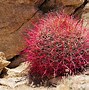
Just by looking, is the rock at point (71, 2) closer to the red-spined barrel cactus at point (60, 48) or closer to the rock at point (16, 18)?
the rock at point (16, 18)

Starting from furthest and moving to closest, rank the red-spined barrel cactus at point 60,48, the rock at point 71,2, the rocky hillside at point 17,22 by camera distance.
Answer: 1. the rock at point 71,2
2. the rocky hillside at point 17,22
3. the red-spined barrel cactus at point 60,48

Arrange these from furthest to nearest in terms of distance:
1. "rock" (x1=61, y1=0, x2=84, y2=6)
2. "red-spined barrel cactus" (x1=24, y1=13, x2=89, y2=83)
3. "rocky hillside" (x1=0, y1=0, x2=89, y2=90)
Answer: "rock" (x1=61, y1=0, x2=84, y2=6) → "rocky hillside" (x1=0, y1=0, x2=89, y2=90) → "red-spined barrel cactus" (x1=24, y1=13, x2=89, y2=83)

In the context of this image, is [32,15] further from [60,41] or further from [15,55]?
[60,41]

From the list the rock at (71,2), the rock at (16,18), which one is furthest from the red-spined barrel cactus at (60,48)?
the rock at (71,2)

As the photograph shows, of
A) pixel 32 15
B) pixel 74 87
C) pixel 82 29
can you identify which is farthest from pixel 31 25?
pixel 74 87

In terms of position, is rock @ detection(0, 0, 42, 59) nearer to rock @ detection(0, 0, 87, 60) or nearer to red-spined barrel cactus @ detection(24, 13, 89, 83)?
rock @ detection(0, 0, 87, 60)

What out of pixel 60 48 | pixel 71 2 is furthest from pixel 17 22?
pixel 60 48

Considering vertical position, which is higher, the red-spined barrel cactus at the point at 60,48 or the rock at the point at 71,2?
the rock at the point at 71,2

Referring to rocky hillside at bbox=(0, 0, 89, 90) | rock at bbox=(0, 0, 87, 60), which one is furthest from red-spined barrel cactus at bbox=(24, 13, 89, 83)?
rock at bbox=(0, 0, 87, 60)

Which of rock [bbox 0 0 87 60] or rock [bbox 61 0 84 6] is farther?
rock [bbox 61 0 84 6]
